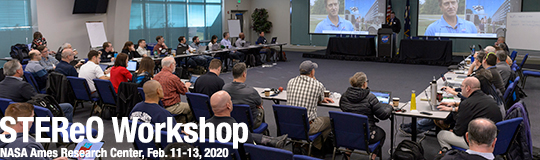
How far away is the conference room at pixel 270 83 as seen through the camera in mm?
3711

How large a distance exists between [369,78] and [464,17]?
6171 millimetres

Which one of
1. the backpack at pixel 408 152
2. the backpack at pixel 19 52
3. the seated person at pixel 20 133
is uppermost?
the backpack at pixel 19 52

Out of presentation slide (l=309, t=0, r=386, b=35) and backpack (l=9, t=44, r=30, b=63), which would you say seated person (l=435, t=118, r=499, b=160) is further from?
presentation slide (l=309, t=0, r=386, b=35)

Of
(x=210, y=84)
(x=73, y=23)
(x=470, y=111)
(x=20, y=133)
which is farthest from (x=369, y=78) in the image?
(x=20, y=133)

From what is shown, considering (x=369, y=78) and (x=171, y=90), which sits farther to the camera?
(x=369, y=78)

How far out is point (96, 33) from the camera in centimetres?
1239

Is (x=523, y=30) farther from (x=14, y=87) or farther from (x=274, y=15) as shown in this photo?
(x=14, y=87)

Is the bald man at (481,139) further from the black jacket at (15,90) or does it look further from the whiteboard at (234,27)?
the whiteboard at (234,27)

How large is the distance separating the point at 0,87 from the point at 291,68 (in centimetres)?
833

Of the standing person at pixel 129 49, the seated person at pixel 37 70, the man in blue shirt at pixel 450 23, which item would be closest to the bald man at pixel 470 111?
the seated person at pixel 37 70

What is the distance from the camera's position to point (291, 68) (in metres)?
12.6

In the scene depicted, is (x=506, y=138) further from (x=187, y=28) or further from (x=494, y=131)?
(x=187, y=28)

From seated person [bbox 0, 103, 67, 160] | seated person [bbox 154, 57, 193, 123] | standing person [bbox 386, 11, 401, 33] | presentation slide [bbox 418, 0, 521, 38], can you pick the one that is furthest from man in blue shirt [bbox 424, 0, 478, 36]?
seated person [bbox 0, 103, 67, 160]

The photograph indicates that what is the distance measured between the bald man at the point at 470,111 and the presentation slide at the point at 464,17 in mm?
11433
